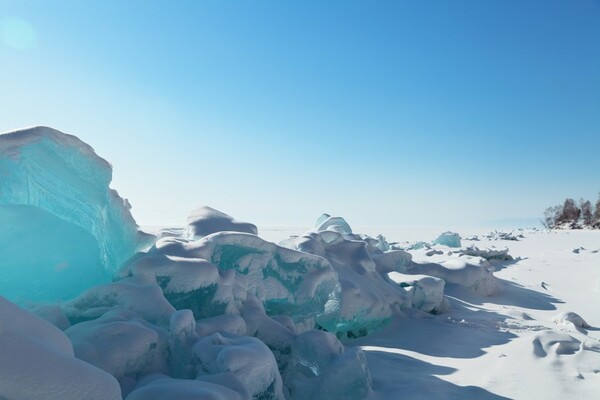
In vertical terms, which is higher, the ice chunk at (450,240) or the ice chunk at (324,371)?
the ice chunk at (450,240)

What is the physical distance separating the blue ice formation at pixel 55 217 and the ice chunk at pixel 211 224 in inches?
37.4

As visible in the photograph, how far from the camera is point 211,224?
630 cm

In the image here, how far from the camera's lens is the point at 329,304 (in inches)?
219

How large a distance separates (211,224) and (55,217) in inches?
79.6

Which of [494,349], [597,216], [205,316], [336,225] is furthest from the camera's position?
[597,216]

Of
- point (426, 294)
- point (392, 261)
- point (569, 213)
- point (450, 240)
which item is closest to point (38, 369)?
point (426, 294)

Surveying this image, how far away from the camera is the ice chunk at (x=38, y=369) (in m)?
1.77

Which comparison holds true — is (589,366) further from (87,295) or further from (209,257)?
(87,295)

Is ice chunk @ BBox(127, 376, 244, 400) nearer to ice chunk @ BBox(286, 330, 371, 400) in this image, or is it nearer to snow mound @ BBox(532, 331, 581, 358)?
ice chunk @ BBox(286, 330, 371, 400)

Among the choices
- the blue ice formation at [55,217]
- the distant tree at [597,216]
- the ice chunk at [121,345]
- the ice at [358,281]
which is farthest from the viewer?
the distant tree at [597,216]

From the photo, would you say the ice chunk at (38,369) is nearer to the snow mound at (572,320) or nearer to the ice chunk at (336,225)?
the snow mound at (572,320)

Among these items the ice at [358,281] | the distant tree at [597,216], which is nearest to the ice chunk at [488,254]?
the ice at [358,281]

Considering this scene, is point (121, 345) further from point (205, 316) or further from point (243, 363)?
point (205, 316)

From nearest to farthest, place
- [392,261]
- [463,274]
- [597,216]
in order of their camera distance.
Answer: [392,261] < [463,274] < [597,216]
